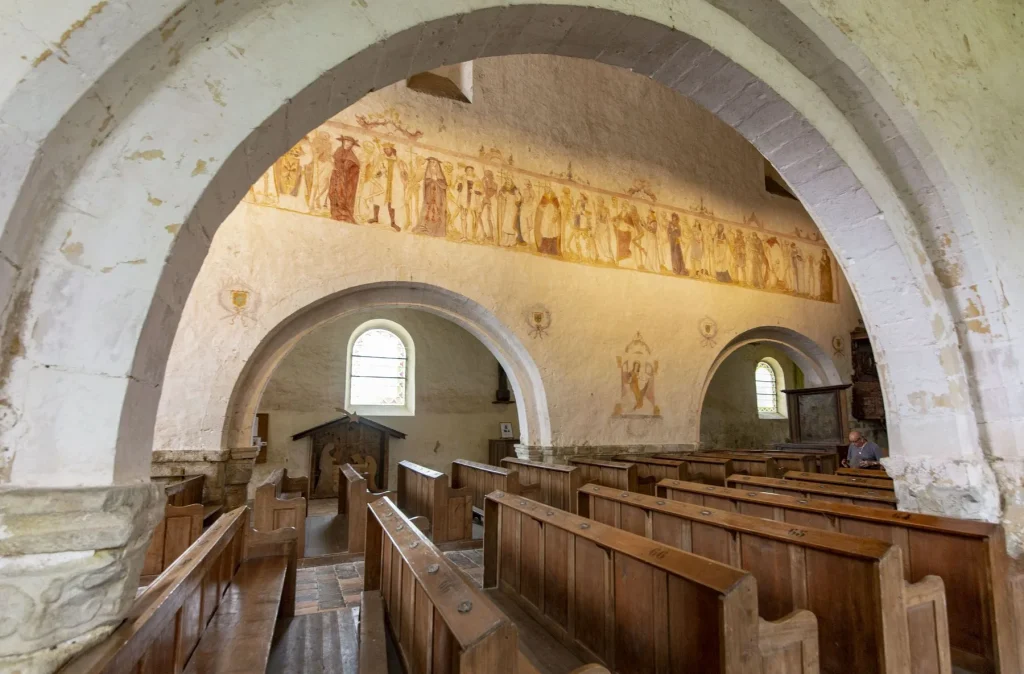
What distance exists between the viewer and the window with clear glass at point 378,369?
11.7 meters

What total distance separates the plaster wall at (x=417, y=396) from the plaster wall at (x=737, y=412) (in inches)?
211

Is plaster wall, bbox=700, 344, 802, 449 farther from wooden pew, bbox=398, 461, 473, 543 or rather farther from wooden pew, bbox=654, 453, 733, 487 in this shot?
wooden pew, bbox=398, 461, 473, 543

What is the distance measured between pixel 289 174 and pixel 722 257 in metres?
7.78

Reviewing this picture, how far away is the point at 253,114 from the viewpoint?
187 centimetres

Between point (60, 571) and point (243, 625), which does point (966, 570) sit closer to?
point (243, 625)

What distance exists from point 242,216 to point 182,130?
232 inches

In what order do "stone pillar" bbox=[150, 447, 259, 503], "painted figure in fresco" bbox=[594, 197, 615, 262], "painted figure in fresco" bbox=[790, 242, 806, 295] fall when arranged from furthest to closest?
"painted figure in fresco" bbox=[790, 242, 806, 295]
"painted figure in fresco" bbox=[594, 197, 615, 262]
"stone pillar" bbox=[150, 447, 259, 503]

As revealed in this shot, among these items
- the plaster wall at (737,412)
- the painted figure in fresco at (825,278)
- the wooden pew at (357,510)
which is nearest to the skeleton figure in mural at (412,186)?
the wooden pew at (357,510)

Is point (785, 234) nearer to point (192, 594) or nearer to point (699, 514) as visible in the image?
point (699, 514)

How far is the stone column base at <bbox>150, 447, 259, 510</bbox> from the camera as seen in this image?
6605 millimetres

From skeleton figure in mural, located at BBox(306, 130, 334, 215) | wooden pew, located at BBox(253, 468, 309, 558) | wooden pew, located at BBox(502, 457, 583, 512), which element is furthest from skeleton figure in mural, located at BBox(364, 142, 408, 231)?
wooden pew, located at BBox(253, 468, 309, 558)

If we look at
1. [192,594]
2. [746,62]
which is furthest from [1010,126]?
[192,594]

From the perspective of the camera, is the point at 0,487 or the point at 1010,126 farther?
the point at 1010,126

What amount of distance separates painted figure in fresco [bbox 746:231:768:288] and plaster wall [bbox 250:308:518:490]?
232 inches
